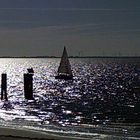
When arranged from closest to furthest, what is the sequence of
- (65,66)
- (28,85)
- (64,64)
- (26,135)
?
(26,135) → (28,85) → (65,66) → (64,64)

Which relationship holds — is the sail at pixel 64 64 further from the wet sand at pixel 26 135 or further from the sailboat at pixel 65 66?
the wet sand at pixel 26 135

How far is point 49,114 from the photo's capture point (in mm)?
42000

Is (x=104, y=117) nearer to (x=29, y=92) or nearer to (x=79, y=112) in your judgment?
(x=79, y=112)

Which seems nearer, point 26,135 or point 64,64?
point 26,135

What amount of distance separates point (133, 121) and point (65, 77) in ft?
227

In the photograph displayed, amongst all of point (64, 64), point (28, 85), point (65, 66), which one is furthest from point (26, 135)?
point (64, 64)

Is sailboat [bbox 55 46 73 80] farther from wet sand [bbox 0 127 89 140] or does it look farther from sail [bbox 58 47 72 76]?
wet sand [bbox 0 127 89 140]

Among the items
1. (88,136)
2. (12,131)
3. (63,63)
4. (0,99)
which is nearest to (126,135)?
(88,136)

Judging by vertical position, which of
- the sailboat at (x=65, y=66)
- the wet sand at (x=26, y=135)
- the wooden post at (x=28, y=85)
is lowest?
the wet sand at (x=26, y=135)

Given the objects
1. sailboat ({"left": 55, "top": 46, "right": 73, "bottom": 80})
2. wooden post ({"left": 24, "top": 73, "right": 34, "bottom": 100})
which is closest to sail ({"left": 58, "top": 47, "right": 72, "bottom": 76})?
sailboat ({"left": 55, "top": 46, "right": 73, "bottom": 80})

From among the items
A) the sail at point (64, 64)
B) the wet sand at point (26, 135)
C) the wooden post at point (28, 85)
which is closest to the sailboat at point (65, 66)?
the sail at point (64, 64)

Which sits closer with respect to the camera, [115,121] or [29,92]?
[115,121]

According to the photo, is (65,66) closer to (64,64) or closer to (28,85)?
(64,64)

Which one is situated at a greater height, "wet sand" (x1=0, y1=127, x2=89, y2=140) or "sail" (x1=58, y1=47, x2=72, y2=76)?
"sail" (x1=58, y1=47, x2=72, y2=76)
